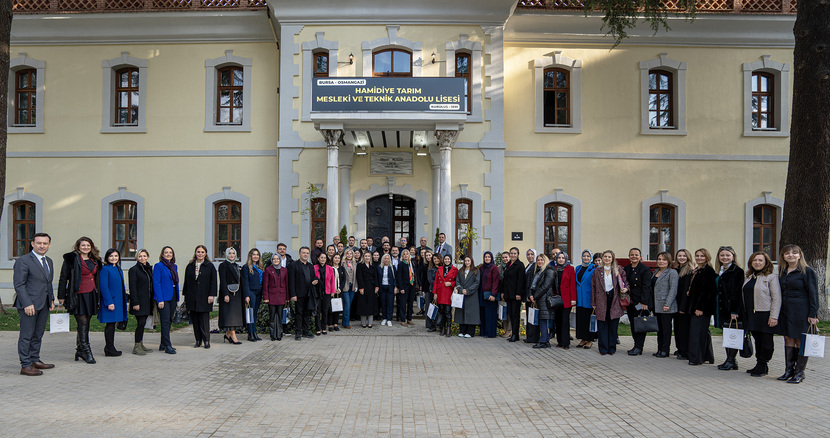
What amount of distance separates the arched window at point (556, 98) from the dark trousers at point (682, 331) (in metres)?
9.93

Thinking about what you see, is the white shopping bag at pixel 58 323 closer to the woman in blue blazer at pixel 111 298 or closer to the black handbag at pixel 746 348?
the woman in blue blazer at pixel 111 298

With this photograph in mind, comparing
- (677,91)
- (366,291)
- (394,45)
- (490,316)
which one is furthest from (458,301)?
(677,91)

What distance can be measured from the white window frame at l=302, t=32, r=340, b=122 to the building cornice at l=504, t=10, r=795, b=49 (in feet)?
17.4

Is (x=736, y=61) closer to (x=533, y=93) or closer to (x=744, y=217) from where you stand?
(x=744, y=217)

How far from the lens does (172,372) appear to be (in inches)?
340

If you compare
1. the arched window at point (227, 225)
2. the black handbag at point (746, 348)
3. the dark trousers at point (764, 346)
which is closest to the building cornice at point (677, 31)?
the arched window at point (227, 225)

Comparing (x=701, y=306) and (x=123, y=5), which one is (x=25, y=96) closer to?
(x=123, y=5)

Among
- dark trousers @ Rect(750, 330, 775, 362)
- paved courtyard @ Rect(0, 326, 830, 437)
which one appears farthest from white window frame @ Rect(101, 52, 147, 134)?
dark trousers @ Rect(750, 330, 775, 362)

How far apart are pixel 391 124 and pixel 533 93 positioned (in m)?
5.27

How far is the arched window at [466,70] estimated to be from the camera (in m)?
18.2

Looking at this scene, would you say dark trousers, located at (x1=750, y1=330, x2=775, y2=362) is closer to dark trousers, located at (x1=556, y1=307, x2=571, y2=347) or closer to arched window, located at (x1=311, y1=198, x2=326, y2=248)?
dark trousers, located at (x1=556, y1=307, x2=571, y2=347)

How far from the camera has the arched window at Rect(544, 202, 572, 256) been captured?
745 inches

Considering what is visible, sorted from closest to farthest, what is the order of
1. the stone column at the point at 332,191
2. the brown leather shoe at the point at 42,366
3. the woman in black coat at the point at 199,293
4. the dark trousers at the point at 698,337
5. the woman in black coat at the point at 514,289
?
1. the brown leather shoe at the point at 42,366
2. the dark trousers at the point at 698,337
3. the woman in black coat at the point at 199,293
4. the woman in black coat at the point at 514,289
5. the stone column at the point at 332,191

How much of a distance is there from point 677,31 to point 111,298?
1731 centimetres
